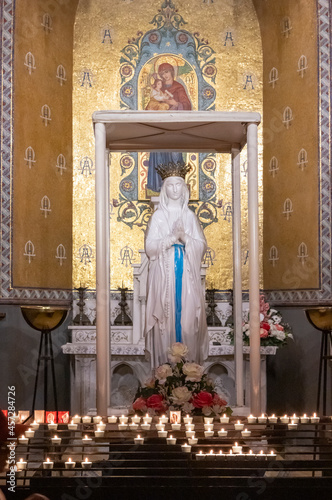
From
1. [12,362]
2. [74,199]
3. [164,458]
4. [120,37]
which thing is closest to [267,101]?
[120,37]

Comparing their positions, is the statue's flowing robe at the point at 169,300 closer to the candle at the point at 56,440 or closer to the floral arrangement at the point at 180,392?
the floral arrangement at the point at 180,392

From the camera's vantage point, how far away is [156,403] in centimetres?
645

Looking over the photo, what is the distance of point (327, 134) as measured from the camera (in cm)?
1029

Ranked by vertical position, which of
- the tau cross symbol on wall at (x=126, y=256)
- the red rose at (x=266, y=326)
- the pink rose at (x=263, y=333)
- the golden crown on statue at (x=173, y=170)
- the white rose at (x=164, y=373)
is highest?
the golden crown on statue at (x=173, y=170)

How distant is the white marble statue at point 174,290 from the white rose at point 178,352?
1.69 feet

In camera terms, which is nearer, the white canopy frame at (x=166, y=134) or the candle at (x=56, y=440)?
the candle at (x=56, y=440)

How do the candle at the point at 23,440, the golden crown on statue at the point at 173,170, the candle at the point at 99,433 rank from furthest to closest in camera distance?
the golden crown on statue at the point at 173,170
the candle at the point at 99,433
the candle at the point at 23,440

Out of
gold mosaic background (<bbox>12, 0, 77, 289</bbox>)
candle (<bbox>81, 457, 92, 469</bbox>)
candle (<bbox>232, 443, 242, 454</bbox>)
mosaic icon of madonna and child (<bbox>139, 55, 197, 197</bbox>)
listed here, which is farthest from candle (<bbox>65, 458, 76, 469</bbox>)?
mosaic icon of madonna and child (<bbox>139, 55, 197, 197</bbox>)

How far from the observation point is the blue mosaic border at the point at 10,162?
10.0 metres

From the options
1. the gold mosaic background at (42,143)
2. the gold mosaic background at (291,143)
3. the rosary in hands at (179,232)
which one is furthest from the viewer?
the gold mosaic background at (291,143)

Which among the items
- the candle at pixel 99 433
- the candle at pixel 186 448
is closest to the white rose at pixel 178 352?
the candle at pixel 99 433

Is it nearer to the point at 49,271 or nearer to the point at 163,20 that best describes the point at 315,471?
the point at 49,271

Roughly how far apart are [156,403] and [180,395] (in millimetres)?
225

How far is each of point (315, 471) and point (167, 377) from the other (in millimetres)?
3128
